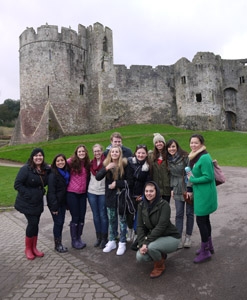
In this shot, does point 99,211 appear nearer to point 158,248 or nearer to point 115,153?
point 115,153

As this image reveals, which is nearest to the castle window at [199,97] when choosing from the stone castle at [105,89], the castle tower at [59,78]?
the stone castle at [105,89]

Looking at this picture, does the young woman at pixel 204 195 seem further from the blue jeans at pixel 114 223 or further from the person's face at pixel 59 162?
the person's face at pixel 59 162

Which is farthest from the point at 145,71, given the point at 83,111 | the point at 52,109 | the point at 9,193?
the point at 9,193

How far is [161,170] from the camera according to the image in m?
5.94

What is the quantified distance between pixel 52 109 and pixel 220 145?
756 inches

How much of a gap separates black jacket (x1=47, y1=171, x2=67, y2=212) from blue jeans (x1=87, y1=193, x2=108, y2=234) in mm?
618

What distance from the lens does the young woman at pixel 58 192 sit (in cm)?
599

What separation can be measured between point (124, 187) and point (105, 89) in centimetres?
3117

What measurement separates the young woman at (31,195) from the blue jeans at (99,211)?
112 cm

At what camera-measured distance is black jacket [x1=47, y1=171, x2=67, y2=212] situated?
5.98m

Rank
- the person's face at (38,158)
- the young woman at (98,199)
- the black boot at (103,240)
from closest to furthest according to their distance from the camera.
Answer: the person's face at (38,158), the black boot at (103,240), the young woman at (98,199)

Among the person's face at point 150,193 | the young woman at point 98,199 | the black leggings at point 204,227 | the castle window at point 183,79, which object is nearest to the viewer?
the person's face at point 150,193

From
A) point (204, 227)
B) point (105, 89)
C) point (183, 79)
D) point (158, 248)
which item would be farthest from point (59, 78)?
point (158, 248)

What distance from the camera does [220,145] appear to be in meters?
27.1
